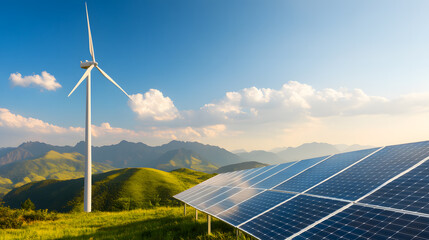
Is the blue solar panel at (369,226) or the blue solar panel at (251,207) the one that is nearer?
the blue solar panel at (369,226)

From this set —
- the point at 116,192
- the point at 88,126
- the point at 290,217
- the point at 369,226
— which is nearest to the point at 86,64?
the point at 88,126

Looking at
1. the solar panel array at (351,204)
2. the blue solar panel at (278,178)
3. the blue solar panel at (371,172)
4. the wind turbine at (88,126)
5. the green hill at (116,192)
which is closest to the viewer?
the solar panel array at (351,204)

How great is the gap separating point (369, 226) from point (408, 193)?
88.2 inches

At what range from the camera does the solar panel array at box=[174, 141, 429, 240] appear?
5.74 metres

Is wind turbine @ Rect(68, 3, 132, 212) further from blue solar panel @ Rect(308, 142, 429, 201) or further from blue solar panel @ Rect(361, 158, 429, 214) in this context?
blue solar panel @ Rect(361, 158, 429, 214)

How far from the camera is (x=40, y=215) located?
91.7ft

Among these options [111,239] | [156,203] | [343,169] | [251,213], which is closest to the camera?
[251,213]

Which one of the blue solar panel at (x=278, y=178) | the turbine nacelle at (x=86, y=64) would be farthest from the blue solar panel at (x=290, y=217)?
the turbine nacelle at (x=86, y=64)

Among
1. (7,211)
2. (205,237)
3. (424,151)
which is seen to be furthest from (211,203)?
(7,211)

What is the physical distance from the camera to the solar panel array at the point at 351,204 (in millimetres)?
5742

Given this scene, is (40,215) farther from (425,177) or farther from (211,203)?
(425,177)

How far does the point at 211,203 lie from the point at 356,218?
8.09 m

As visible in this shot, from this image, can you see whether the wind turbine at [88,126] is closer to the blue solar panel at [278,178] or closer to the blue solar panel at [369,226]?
the blue solar panel at [278,178]

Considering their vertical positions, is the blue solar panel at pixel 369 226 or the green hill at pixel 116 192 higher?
the blue solar panel at pixel 369 226
